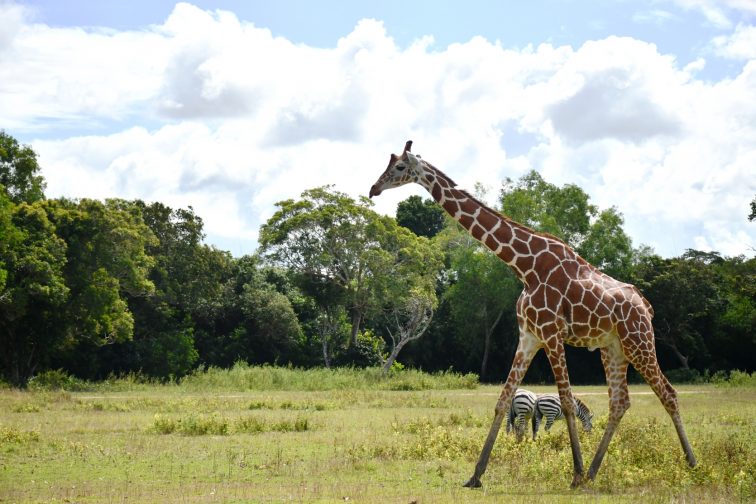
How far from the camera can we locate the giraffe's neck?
13148mm

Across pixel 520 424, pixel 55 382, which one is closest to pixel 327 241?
pixel 55 382

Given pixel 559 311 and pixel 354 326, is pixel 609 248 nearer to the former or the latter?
pixel 354 326

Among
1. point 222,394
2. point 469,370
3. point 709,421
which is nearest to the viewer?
point 709,421

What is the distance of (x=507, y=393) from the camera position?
12.5 m

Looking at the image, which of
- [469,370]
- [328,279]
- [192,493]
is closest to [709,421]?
[192,493]

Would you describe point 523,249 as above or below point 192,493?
above

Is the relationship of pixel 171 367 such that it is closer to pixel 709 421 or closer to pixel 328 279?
pixel 328 279

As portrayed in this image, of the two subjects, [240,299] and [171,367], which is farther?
[240,299]

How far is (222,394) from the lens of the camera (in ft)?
105

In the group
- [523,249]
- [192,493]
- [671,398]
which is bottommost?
[192,493]

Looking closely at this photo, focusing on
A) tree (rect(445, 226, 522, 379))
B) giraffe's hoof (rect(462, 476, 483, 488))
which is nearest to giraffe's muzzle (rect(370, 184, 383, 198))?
giraffe's hoof (rect(462, 476, 483, 488))

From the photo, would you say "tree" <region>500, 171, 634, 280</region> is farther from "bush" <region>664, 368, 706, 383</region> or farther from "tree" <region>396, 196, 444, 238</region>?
"tree" <region>396, 196, 444, 238</region>

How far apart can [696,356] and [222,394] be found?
26.2m

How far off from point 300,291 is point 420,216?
26.5 metres
